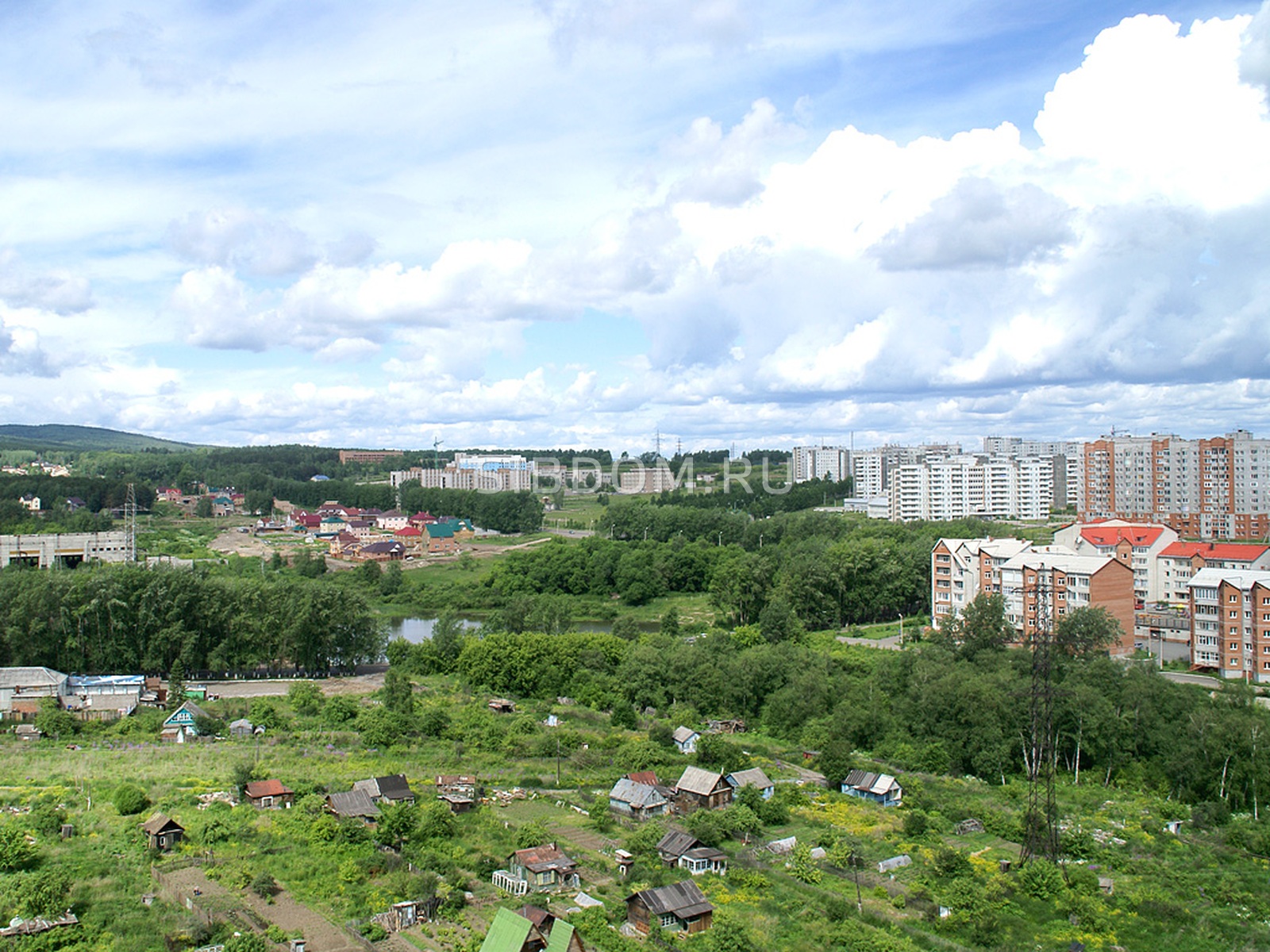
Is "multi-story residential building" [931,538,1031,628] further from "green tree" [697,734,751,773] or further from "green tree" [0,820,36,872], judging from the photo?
"green tree" [0,820,36,872]

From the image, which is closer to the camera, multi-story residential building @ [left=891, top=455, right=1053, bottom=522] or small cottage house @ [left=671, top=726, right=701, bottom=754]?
small cottage house @ [left=671, top=726, right=701, bottom=754]

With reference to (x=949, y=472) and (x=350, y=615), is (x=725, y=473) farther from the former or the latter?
(x=350, y=615)

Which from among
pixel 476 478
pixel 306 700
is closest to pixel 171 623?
pixel 306 700

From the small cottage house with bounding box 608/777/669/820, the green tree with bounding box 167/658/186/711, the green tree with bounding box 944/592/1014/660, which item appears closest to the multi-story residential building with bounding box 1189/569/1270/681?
the green tree with bounding box 944/592/1014/660

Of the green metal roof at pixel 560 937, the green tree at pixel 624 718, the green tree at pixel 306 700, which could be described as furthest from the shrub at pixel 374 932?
the green tree at pixel 306 700

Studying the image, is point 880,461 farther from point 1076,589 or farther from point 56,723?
point 56,723

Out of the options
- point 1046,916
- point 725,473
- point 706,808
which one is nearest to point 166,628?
point 706,808

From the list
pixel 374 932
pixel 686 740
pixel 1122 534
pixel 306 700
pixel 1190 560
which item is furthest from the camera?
pixel 1122 534
